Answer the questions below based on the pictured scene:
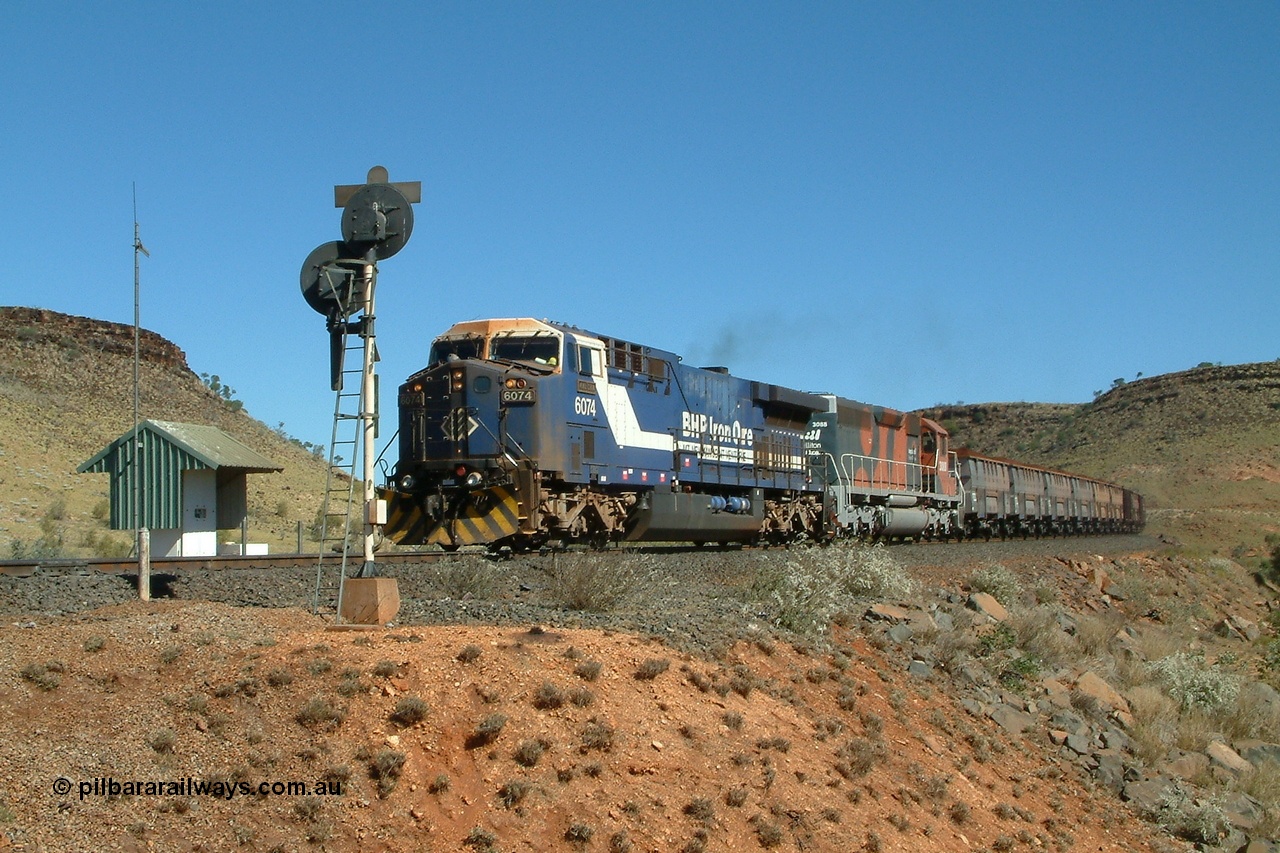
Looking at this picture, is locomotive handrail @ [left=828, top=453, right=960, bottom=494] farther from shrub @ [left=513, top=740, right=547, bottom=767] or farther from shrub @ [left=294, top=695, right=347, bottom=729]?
shrub @ [left=294, top=695, right=347, bottom=729]

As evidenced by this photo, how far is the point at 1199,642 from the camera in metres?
24.0

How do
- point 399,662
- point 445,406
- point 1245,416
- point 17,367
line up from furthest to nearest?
point 1245,416 < point 17,367 < point 445,406 < point 399,662

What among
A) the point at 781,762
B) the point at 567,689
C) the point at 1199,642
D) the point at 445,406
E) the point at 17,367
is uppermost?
the point at 17,367

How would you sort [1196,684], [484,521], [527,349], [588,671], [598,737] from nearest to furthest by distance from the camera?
[598,737] < [588,671] < [1196,684] < [484,521] < [527,349]

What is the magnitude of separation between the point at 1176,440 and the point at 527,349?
90776 millimetres

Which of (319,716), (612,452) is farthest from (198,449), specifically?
(319,716)

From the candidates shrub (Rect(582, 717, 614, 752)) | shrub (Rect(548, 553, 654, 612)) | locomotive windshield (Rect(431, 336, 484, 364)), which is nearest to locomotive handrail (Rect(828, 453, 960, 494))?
locomotive windshield (Rect(431, 336, 484, 364))

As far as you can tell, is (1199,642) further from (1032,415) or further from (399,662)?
(1032,415)

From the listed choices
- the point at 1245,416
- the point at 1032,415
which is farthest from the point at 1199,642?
the point at 1032,415

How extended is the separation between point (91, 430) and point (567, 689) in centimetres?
4051

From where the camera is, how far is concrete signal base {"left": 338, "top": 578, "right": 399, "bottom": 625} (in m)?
9.39

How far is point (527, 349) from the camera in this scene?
1812cm

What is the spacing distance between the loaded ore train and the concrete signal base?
6858 mm

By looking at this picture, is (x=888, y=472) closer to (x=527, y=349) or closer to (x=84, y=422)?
(x=527, y=349)
